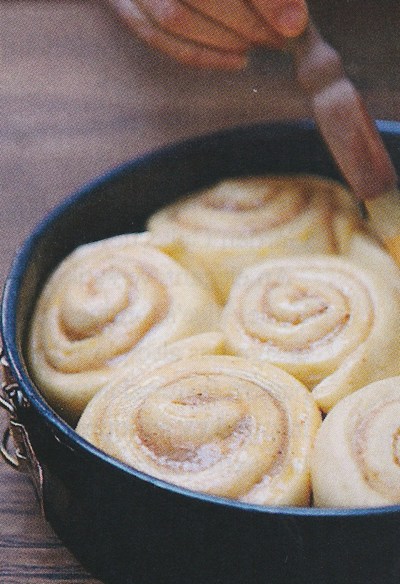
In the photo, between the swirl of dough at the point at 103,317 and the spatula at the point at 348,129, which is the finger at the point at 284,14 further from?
the swirl of dough at the point at 103,317

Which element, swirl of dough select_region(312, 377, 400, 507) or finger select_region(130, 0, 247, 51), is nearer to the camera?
swirl of dough select_region(312, 377, 400, 507)

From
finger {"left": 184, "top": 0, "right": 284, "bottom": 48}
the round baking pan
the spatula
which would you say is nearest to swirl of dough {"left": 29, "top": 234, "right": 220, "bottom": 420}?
the round baking pan

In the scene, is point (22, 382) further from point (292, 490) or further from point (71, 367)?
point (292, 490)

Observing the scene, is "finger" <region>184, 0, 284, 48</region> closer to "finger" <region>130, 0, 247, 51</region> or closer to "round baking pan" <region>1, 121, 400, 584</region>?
"finger" <region>130, 0, 247, 51</region>

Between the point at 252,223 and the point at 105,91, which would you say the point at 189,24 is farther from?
the point at 105,91

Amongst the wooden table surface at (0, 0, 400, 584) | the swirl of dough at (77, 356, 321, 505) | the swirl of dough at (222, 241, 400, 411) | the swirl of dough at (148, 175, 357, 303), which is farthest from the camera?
the wooden table surface at (0, 0, 400, 584)

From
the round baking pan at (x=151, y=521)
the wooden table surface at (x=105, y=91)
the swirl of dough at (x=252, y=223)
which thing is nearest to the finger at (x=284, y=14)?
the swirl of dough at (x=252, y=223)
